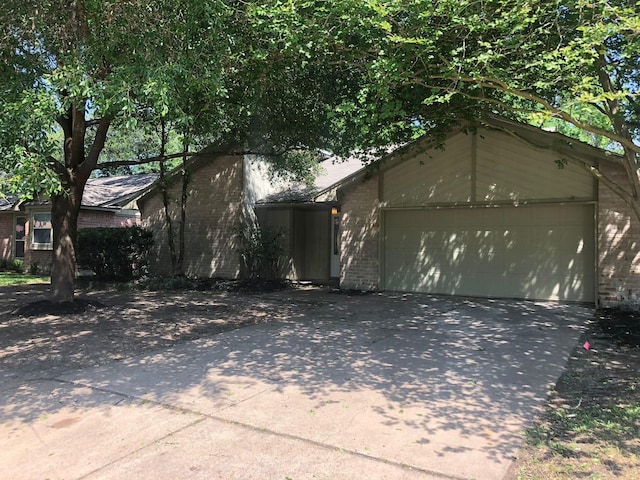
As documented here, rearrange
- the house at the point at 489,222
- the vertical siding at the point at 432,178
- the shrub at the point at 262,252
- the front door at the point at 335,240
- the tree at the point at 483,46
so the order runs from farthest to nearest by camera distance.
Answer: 1. the front door at the point at 335,240
2. the shrub at the point at 262,252
3. the vertical siding at the point at 432,178
4. the house at the point at 489,222
5. the tree at the point at 483,46

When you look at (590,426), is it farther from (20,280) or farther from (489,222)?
(20,280)

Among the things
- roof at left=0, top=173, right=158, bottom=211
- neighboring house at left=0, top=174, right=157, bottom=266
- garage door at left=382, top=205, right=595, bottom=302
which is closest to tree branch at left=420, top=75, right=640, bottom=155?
garage door at left=382, top=205, right=595, bottom=302

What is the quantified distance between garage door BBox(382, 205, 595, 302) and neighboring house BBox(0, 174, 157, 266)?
950 centimetres

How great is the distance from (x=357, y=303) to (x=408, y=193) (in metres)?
3.33

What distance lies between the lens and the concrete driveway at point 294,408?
12.2 ft

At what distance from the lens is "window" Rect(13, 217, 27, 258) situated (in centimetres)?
2131

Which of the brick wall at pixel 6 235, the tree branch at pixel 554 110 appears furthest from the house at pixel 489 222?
the brick wall at pixel 6 235

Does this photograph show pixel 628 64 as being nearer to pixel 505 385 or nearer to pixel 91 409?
pixel 505 385

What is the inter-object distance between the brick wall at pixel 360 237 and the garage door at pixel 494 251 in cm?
33

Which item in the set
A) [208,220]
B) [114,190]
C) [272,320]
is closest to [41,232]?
[114,190]

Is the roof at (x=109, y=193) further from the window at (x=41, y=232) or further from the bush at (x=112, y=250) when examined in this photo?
the bush at (x=112, y=250)

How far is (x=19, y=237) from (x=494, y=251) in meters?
19.0

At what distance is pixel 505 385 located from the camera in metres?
5.60

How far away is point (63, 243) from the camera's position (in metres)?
10.2
